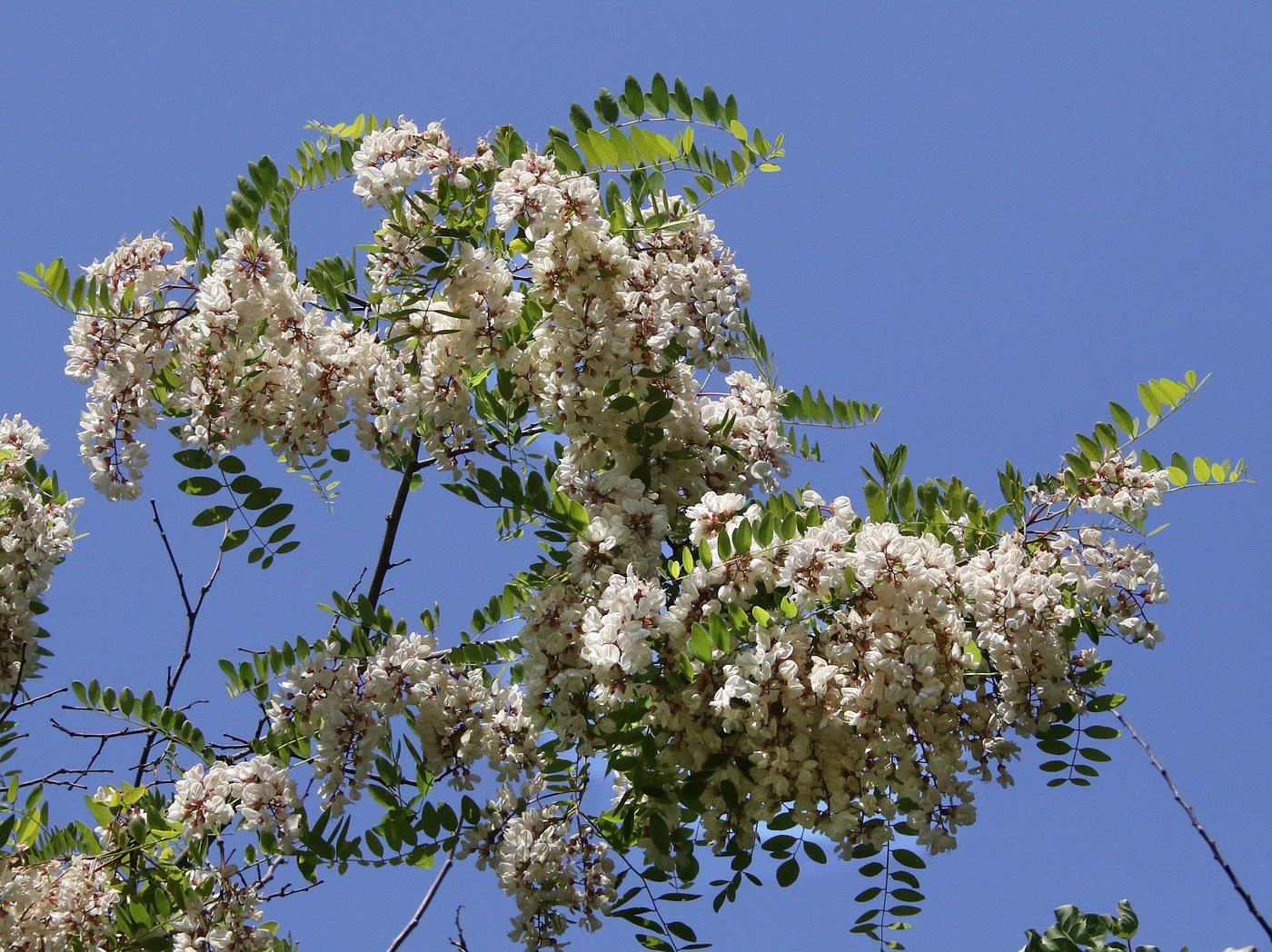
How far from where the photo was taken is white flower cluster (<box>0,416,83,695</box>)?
12.8 feet

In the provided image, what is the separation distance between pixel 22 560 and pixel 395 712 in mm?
1717

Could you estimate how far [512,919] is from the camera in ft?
11.3

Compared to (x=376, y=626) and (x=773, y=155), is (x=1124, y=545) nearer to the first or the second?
(x=773, y=155)

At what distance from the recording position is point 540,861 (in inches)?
131

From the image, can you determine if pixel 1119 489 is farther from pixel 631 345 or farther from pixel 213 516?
pixel 213 516

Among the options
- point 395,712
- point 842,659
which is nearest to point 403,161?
point 395,712

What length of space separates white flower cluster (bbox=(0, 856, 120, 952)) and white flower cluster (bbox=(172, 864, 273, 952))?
9.4 inches

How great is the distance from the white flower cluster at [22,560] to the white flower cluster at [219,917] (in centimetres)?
114

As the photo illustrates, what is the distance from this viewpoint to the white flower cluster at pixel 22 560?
389cm

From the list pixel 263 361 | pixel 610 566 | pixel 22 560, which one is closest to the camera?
pixel 610 566

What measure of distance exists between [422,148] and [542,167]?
21.9 inches

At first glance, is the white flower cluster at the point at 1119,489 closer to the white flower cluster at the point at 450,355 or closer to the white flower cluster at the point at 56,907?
the white flower cluster at the point at 450,355

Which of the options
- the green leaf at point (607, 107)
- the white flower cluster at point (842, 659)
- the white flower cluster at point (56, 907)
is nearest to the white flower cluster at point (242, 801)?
the white flower cluster at point (56, 907)

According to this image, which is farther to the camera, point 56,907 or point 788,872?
point 56,907
